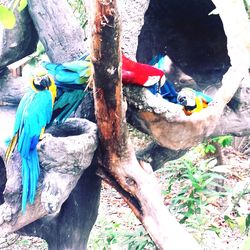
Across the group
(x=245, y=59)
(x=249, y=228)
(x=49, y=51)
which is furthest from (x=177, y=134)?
(x=49, y=51)

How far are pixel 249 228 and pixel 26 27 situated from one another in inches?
45.2

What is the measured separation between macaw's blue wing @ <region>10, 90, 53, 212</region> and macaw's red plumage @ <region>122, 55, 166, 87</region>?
27cm

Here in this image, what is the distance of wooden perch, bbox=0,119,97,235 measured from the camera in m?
1.37

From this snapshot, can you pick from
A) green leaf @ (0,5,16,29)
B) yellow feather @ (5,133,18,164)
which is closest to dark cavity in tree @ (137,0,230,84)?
yellow feather @ (5,133,18,164)

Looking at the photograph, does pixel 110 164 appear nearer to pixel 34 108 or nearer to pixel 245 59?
pixel 34 108

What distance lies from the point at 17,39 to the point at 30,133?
1.84 feet

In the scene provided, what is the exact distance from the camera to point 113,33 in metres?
1.02

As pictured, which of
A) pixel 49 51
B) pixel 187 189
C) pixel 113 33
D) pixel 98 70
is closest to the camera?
pixel 113 33

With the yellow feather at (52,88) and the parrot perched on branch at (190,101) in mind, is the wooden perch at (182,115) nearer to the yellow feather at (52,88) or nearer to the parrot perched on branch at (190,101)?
the parrot perched on branch at (190,101)

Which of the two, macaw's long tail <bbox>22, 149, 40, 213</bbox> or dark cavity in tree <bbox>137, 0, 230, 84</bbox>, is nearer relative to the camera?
macaw's long tail <bbox>22, 149, 40, 213</bbox>

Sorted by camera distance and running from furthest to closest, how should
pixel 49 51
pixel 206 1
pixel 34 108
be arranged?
1. pixel 206 1
2. pixel 49 51
3. pixel 34 108

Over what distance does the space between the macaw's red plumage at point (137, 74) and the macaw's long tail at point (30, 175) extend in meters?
0.36

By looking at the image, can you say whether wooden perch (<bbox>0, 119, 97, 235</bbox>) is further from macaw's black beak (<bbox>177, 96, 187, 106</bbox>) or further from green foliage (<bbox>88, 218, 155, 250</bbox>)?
green foliage (<bbox>88, 218, 155, 250</bbox>)

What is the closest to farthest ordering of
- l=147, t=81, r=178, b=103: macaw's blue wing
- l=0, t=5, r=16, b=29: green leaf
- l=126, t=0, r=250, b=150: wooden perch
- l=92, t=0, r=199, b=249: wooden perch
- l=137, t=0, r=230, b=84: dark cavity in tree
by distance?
l=0, t=5, r=16, b=29: green leaf, l=92, t=0, r=199, b=249: wooden perch, l=126, t=0, r=250, b=150: wooden perch, l=147, t=81, r=178, b=103: macaw's blue wing, l=137, t=0, r=230, b=84: dark cavity in tree
